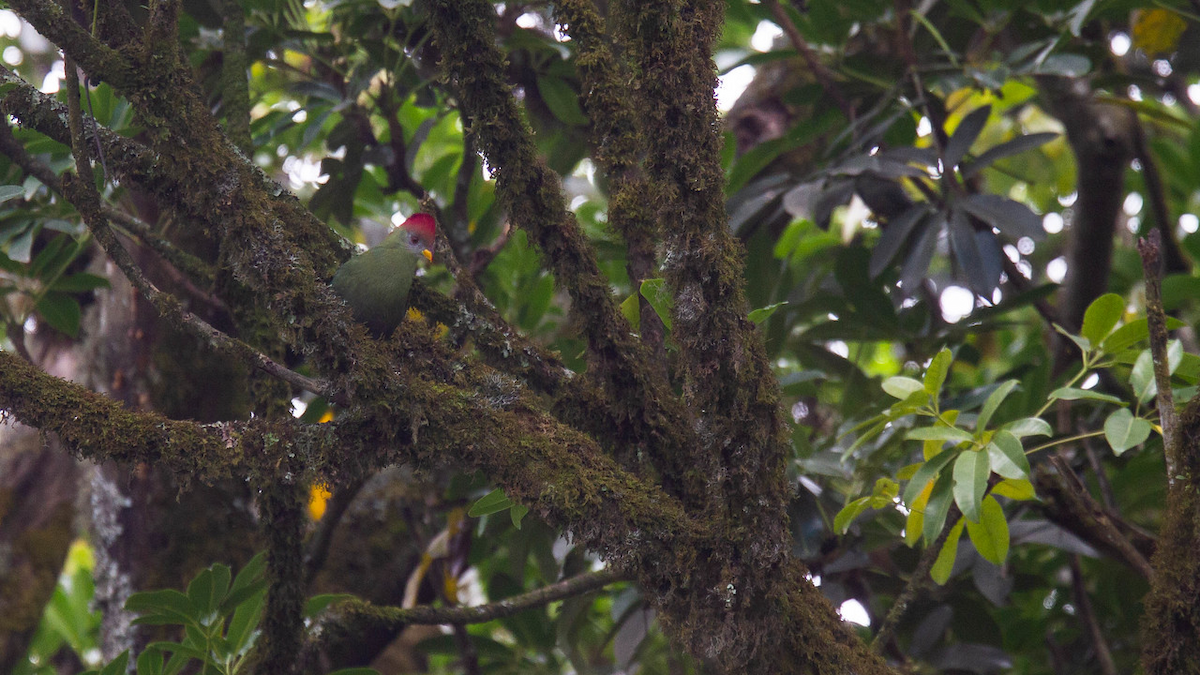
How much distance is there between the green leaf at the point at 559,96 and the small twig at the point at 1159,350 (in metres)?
1.66

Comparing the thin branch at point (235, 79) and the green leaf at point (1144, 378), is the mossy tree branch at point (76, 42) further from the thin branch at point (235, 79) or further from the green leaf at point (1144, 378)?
the green leaf at point (1144, 378)

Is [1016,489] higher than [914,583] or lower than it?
higher

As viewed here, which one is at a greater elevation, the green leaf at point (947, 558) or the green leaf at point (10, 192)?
the green leaf at point (10, 192)

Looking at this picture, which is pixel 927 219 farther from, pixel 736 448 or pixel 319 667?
pixel 319 667

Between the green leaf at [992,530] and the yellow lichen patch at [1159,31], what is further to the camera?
the yellow lichen patch at [1159,31]

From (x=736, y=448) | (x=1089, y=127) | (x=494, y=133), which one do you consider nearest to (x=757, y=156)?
(x=1089, y=127)

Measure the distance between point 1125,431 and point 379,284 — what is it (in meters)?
1.48

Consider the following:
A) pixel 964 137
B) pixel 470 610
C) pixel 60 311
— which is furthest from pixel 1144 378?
pixel 60 311

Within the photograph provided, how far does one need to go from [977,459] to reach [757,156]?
146 centimetres

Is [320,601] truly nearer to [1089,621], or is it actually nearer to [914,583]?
[914,583]

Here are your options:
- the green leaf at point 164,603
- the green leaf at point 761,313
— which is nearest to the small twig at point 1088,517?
the green leaf at point 761,313

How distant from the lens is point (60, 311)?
2584mm

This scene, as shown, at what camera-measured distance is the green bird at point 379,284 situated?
1916 mm

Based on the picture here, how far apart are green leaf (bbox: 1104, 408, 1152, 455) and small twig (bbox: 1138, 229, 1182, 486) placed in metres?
0.06
